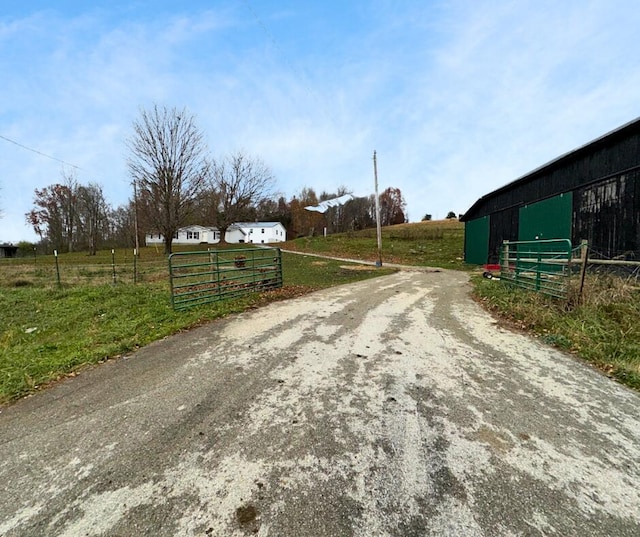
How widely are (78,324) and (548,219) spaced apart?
15210 millimetres

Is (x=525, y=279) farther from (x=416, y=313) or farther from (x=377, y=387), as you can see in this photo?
(x=377, y=387)

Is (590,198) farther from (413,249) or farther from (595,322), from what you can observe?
(413,249)

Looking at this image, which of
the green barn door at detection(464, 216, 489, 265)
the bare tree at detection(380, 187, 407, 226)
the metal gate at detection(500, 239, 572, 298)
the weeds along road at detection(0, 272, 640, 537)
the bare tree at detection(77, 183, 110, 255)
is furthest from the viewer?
the bare tree at detection(380, 187, 407, 226)

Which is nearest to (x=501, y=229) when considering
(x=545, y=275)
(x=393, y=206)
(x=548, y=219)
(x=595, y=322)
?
(x=548, y=219)

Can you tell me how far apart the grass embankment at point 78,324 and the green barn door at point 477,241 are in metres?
13.5

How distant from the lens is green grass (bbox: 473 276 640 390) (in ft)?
12.8

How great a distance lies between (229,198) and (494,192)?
29.1 m

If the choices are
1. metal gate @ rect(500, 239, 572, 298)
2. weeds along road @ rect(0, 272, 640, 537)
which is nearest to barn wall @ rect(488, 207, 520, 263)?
metal gate @ rect(500, 239, 572, 298)

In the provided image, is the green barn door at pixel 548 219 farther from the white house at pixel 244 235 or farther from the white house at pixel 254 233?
the white house at pixel 254 233

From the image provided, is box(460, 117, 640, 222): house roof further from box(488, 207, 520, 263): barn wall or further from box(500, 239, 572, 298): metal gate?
box(500, 239, 572, 298): metal gate

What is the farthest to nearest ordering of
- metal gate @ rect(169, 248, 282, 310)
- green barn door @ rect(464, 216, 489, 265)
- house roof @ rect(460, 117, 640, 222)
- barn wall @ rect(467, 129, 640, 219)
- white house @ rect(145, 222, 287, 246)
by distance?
white house @ rect(145, 222, 287, 246), green barn door @ rect(464, 216, 489, 265), barn wall @ rect(467, 129, 640, 219), house roof @ rect(460, 117, 640, 222), metal gate @ rect(169, 248, 282, 310)

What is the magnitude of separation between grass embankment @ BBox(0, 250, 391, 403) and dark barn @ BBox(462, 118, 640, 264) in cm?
890

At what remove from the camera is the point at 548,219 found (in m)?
11.6

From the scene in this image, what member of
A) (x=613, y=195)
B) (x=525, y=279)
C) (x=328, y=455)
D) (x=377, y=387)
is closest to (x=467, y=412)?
(x=377, y=387)
